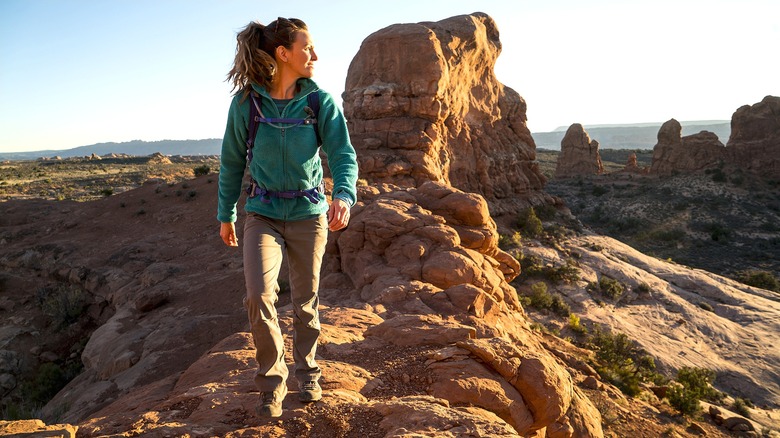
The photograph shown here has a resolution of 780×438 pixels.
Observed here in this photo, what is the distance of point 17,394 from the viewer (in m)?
9.27

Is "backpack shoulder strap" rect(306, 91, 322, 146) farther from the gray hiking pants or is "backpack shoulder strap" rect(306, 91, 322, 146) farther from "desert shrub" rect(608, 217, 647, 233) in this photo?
"desert shrub" rect(608, 217, 647, 233)

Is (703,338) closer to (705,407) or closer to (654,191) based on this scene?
(705,407)

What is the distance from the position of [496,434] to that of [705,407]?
29.9 feet

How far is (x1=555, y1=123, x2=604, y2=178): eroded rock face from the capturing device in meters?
46.0

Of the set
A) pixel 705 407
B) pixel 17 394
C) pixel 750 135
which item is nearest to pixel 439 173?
pixel 705 407

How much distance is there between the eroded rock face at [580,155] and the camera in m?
46.0

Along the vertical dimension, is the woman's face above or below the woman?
above

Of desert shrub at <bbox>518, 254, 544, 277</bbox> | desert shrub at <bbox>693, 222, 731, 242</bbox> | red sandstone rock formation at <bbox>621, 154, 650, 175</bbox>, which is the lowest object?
desert shrub at <bbox>693, 222, 731, 242</bbox>

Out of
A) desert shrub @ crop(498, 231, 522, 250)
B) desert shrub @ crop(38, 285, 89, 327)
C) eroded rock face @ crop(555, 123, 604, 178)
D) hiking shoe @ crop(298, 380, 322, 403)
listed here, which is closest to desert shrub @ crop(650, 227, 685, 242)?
eroded rock face @ crop(555, 123, 604, 178)

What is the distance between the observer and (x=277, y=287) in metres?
3.05

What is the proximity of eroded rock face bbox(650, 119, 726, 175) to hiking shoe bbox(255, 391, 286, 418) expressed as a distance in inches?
1850

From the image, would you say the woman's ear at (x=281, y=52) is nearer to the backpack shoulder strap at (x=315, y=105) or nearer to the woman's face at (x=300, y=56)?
the woman's face at (x=300, y=56)

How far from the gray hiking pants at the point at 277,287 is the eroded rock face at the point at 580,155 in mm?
46859

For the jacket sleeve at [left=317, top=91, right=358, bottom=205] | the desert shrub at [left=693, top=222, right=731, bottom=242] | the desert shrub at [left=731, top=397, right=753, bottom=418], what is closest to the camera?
the jacket sleeve at [left=317, top=91, right=358, bottom=205]
